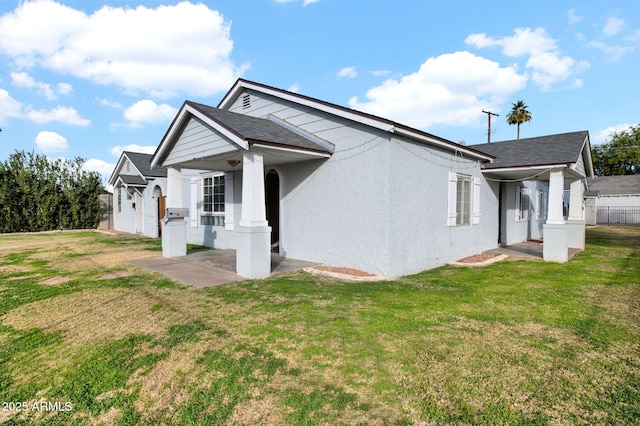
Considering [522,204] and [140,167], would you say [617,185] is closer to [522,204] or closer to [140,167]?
[522,204]

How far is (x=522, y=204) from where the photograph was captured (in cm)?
1363

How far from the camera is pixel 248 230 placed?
662 centimetres

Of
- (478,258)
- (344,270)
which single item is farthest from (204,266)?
(478,258)

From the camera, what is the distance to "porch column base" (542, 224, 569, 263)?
925 centimetres

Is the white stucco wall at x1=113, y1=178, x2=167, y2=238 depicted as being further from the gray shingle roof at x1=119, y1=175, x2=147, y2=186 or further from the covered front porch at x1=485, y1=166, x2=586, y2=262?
the covered front porch at x1=485, y1=166, x2=586, y2=262

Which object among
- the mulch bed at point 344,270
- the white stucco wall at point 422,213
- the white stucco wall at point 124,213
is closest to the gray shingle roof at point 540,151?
the white stucco wall at point 422,213

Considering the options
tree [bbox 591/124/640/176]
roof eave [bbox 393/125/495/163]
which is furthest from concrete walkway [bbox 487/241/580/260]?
tree [bbox 591/124/640/176]

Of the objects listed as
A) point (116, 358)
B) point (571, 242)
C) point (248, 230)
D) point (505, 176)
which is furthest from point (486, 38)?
point (116, 358)

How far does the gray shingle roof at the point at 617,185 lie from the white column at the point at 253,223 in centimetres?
3656

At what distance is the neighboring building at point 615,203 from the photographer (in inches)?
1161

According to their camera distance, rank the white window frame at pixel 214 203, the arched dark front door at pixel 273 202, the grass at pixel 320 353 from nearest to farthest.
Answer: the grass at pixel 320 353 < the white window frame at pixel 214 203 < the arched dark front door at pixel 273 202

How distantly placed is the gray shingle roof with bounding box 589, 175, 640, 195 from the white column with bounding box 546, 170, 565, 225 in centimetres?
2880

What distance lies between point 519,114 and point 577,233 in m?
31.4

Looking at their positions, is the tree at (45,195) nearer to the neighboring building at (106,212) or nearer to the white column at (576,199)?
the neighboring building at (106,212)
